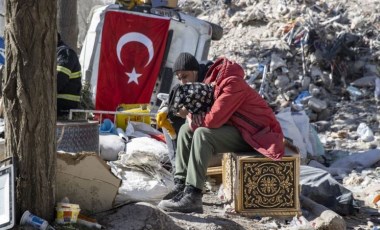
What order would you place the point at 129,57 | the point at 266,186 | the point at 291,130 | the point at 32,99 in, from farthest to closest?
the point at 129,57, the point at 291,130, the point at 266,186, the point at 32,99

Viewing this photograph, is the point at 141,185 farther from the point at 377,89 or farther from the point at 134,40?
the point at 377,89

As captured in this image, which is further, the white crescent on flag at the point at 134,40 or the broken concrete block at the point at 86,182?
the white crescent on flag at the point at 134,40

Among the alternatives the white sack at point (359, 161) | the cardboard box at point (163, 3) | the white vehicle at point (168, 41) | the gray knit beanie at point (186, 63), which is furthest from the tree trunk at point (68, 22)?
the gray knit beanie at point (186, 63)

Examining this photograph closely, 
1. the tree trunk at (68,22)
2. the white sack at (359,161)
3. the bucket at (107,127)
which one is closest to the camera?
the bucket at (107,127)

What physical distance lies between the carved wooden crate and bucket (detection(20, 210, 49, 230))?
176 centimetres

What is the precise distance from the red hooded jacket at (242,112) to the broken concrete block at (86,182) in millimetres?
921

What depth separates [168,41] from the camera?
10.7 meters

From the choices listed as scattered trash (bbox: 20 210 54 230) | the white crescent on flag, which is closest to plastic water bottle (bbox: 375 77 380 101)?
the white crescent on flag

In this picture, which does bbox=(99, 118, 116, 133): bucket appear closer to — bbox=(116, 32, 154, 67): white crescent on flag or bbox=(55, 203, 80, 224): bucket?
bbox=(116, 32, 154, 67): white crescent on flag

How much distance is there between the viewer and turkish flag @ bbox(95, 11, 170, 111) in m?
10.4

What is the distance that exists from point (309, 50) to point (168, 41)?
452cm

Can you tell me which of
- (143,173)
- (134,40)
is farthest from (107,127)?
(134,40)

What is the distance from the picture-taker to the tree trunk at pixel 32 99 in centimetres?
407

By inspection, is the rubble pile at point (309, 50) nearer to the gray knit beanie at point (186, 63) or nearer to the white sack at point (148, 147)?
the white sack at point (148, 147)
